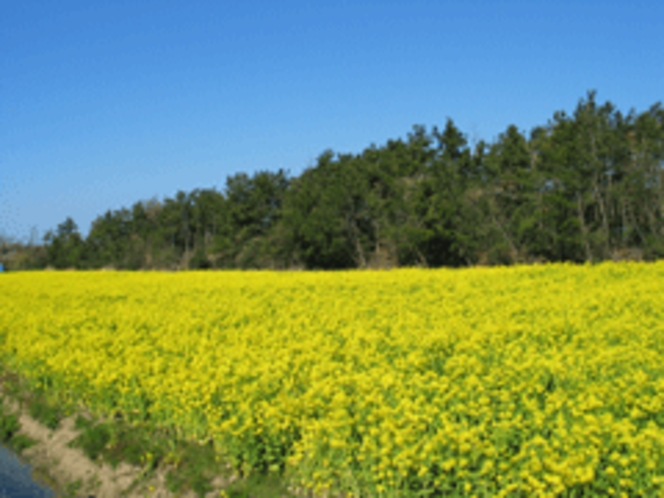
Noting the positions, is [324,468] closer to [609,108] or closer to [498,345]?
[498,345]

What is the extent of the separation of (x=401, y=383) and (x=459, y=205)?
3618 cm

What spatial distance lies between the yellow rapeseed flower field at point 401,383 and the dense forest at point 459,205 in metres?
23.4

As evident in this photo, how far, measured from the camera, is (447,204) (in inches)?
1582

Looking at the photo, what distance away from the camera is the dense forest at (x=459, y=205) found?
1432 inches

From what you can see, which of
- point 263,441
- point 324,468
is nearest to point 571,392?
point 324,468

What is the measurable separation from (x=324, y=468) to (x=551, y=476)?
199 cm

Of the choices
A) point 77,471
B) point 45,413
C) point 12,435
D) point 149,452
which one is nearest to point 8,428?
point 12,435

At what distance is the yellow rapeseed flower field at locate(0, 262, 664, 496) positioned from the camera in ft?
14.7

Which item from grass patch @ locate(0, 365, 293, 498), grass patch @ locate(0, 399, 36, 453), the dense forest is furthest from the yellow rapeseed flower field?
the dense forest

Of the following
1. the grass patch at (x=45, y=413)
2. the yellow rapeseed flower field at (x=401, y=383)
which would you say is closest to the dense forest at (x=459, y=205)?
the yellow rapeseed flower field at (x=401, y=383)

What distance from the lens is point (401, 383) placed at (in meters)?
6.08

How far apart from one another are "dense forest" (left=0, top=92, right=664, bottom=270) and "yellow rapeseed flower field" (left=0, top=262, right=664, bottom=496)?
23418mm

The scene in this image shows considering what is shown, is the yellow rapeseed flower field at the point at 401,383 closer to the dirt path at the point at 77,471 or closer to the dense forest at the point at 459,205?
the dirt path at the point at 77,471

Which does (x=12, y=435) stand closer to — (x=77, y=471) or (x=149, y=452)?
(x=77, y=471)
